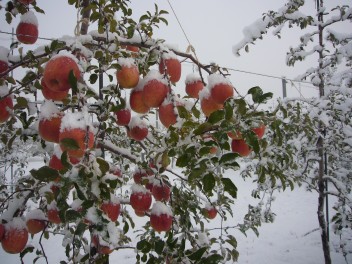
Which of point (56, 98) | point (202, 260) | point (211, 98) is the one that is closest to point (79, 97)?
point (56, 98)

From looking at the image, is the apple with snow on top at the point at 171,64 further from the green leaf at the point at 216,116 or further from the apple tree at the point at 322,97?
the apple tree at the point at 322,97

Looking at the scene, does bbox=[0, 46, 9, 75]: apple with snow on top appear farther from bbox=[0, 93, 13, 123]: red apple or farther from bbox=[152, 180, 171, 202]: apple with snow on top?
bbox=[152, 180, 171, 202]: apple with snow on top

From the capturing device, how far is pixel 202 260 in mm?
984

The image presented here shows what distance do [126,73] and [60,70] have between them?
0.28m

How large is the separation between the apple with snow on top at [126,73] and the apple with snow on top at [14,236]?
2.91 feet

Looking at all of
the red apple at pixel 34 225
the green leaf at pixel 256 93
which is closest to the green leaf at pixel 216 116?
the green leaf at pixel 256 93

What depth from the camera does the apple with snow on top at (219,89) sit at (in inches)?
39.0

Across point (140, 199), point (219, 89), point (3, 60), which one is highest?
point (3, 60)

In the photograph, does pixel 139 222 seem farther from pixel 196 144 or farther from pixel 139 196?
pixel 196 144

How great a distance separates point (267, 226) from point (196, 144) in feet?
21.6

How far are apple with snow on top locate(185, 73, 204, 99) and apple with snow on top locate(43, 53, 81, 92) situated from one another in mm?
595

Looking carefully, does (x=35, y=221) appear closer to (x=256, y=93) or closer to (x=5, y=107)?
(x=5, y=107)

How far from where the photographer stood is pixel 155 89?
38.4 inches

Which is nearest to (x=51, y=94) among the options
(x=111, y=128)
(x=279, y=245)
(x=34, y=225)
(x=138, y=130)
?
(x=111, y=128)
